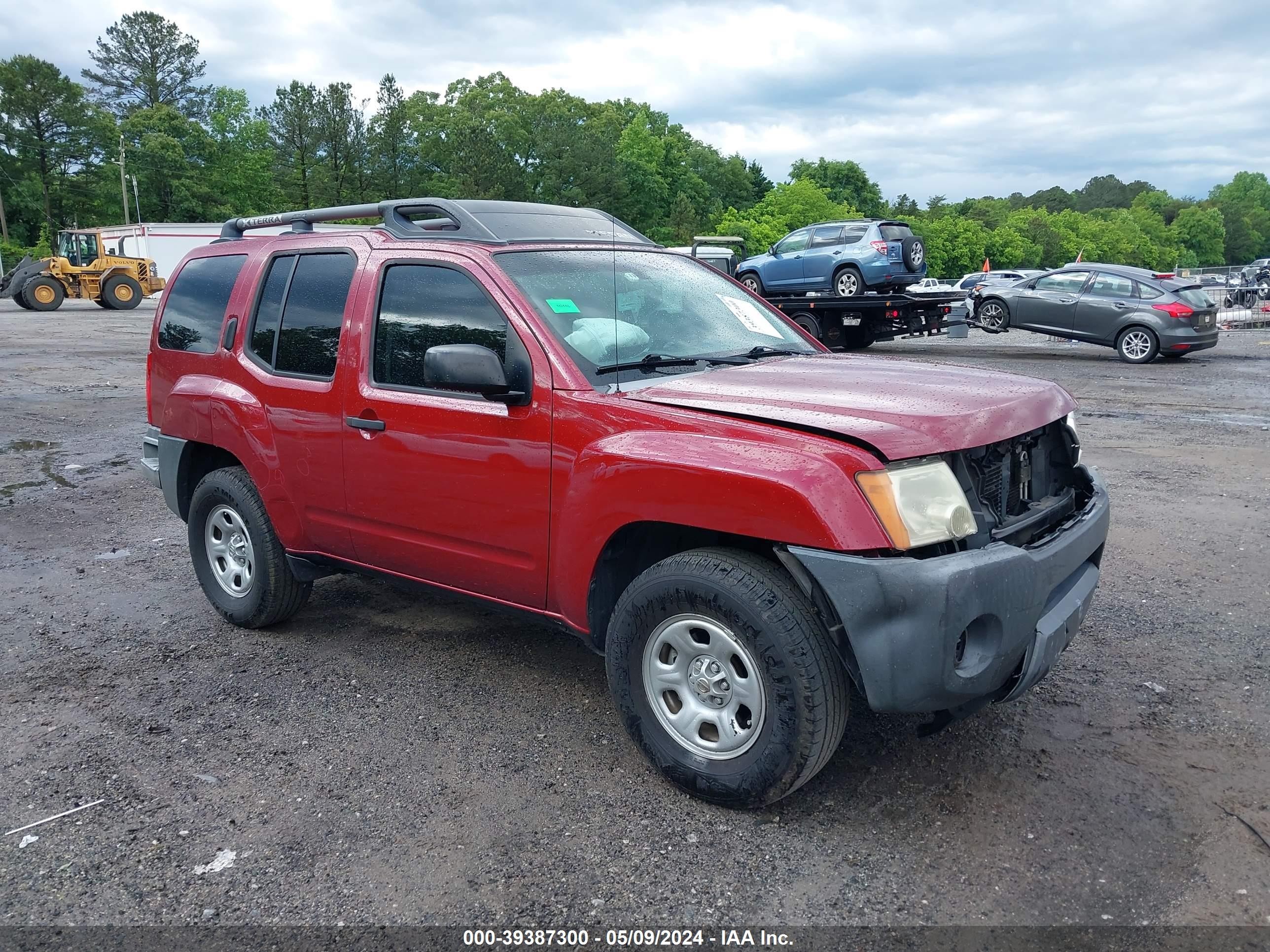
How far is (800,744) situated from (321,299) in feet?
9.24

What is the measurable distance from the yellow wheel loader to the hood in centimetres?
3558

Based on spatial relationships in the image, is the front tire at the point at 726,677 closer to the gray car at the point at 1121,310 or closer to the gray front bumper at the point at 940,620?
the gray front bumper at the point at 940,620

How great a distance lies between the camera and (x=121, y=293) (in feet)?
113

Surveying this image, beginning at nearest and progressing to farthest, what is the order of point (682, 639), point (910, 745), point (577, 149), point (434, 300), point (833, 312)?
point (682, 639), point (910, 745), point (434, 300), point (833, 312), point (577, 149)

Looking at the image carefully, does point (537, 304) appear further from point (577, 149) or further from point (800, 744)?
point (577, 149)

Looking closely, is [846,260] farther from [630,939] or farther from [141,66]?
[141,66]

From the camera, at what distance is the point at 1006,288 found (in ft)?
64.4

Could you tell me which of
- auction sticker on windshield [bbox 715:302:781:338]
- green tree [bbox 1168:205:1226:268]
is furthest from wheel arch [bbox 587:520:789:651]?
green tree [bbox 1168:205:1226:268]

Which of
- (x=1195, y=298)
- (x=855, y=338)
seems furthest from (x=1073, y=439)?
(x=1195, y=298)

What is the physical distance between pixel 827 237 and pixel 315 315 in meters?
17.1

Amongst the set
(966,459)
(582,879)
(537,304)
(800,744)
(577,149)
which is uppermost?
(577,149)

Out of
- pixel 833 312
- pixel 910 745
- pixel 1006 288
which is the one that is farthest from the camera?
pixel 1006 288

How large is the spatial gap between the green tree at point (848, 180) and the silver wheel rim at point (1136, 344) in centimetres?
9069

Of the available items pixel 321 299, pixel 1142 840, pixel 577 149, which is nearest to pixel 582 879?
pixel 1142 840
